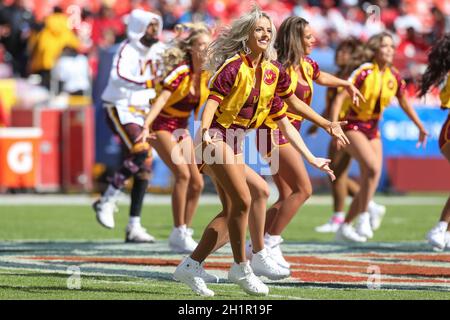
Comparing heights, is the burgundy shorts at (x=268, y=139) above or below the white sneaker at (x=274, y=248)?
above

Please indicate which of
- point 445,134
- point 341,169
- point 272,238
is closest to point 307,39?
point 445,134

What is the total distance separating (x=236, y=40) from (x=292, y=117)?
7.29ft

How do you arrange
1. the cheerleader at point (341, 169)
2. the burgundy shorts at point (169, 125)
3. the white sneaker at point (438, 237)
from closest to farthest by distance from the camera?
the white sneaker at point (438, 237) < the burgundy shorts at point (169, 125) < the cheerleader at point (341, 169)

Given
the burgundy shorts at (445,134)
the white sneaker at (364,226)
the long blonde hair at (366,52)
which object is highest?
the long blonde hair at (366,52)

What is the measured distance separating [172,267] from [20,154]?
34.4ft

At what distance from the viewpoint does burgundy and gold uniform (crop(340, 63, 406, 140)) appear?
486 inches

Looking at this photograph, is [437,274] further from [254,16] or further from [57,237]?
[57,237]

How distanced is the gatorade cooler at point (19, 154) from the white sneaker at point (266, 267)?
1163 centimetres

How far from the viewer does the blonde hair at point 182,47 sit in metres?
11.0

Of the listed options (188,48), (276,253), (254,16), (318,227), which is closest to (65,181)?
(318,227)

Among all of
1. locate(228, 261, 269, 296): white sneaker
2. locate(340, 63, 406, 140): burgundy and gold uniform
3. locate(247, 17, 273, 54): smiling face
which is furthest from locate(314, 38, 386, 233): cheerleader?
locate(228, 261, 269, 296): white sneaker

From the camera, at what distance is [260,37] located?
794 centimetres

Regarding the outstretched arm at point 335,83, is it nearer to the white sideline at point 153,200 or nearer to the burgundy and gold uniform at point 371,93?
the burgundy and gold uniform at point 371,93

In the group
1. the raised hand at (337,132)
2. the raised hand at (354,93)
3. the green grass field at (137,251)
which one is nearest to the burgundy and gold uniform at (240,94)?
the raised hand at (337,132)
